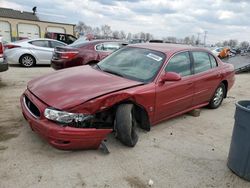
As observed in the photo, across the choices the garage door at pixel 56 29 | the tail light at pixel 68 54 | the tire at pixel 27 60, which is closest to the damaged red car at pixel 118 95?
the tail light at pixel 68 54

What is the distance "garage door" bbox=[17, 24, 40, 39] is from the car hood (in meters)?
39.4

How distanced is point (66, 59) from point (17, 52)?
4.85 m

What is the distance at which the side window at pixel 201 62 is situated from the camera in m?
5.38

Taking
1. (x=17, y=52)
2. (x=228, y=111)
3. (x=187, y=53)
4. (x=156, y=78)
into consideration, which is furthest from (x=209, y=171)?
(x=17, y=52)

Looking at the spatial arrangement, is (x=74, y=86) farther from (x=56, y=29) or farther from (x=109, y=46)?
(x=56, y=29)

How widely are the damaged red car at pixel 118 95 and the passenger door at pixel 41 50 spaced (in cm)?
768

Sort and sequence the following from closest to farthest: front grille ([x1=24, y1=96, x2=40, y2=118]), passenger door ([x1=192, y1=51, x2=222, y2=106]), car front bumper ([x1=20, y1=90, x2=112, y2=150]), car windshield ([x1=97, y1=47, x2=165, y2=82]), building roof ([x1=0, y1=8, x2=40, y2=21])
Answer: car front bumper ([x1=20, y1=90, x2=112, y2=150]) < front grille ([x1=24, y1=96, x2=40, y2=118]) < car windshield ([x1=97, y1=47, x2=165, y2=82]) < passenger door ([x1=192, y1=51, x2=222, y2=106]) < building roof ([x1=0, y1=8, x2=40, y2=21])

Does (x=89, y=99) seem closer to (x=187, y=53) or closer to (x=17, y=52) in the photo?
(x=187, y=53)

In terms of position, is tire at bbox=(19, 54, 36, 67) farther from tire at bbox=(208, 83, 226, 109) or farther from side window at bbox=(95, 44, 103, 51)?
tire at bbox=(208, 83, 226, 109)

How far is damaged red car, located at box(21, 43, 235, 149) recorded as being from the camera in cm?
343

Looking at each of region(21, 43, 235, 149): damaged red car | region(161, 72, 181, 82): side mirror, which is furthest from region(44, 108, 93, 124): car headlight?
region(161, 72, 181, 82): side mirror

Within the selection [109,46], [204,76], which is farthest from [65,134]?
[109,46]

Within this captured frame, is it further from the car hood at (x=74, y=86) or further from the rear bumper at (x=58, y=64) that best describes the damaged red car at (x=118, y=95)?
the rear bumper at (x=58, y=64)

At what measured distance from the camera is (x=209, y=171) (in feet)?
11.6
